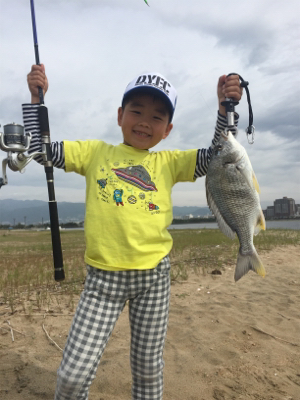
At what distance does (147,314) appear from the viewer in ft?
7.10

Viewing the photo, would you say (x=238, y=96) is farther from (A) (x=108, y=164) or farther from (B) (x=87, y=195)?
(B) (x=87, y=195)

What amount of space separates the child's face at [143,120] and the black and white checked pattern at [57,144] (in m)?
0.42

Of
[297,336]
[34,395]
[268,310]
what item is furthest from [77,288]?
[297,336]

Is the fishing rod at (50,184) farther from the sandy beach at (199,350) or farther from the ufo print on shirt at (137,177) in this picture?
the sandy beach at (199,350)

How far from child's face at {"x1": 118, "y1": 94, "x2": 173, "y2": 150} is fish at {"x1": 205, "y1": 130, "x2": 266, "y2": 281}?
1.66 ft

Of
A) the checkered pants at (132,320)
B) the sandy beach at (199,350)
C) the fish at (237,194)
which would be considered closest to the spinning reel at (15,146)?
the checkered pants at (132,320)

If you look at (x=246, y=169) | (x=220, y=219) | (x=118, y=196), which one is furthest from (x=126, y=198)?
(x=246, y=169)

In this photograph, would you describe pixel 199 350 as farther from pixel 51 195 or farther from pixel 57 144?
pixel 57 144

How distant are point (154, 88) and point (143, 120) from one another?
260mm

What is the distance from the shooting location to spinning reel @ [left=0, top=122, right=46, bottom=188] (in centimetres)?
223

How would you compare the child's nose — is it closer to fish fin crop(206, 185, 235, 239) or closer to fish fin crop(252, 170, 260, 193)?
fish fin crop(206, 185, 235, 239)

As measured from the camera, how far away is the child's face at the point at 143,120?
2445mm

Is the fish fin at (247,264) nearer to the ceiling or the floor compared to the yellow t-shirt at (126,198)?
nearer to the floor

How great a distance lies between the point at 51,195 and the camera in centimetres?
275
